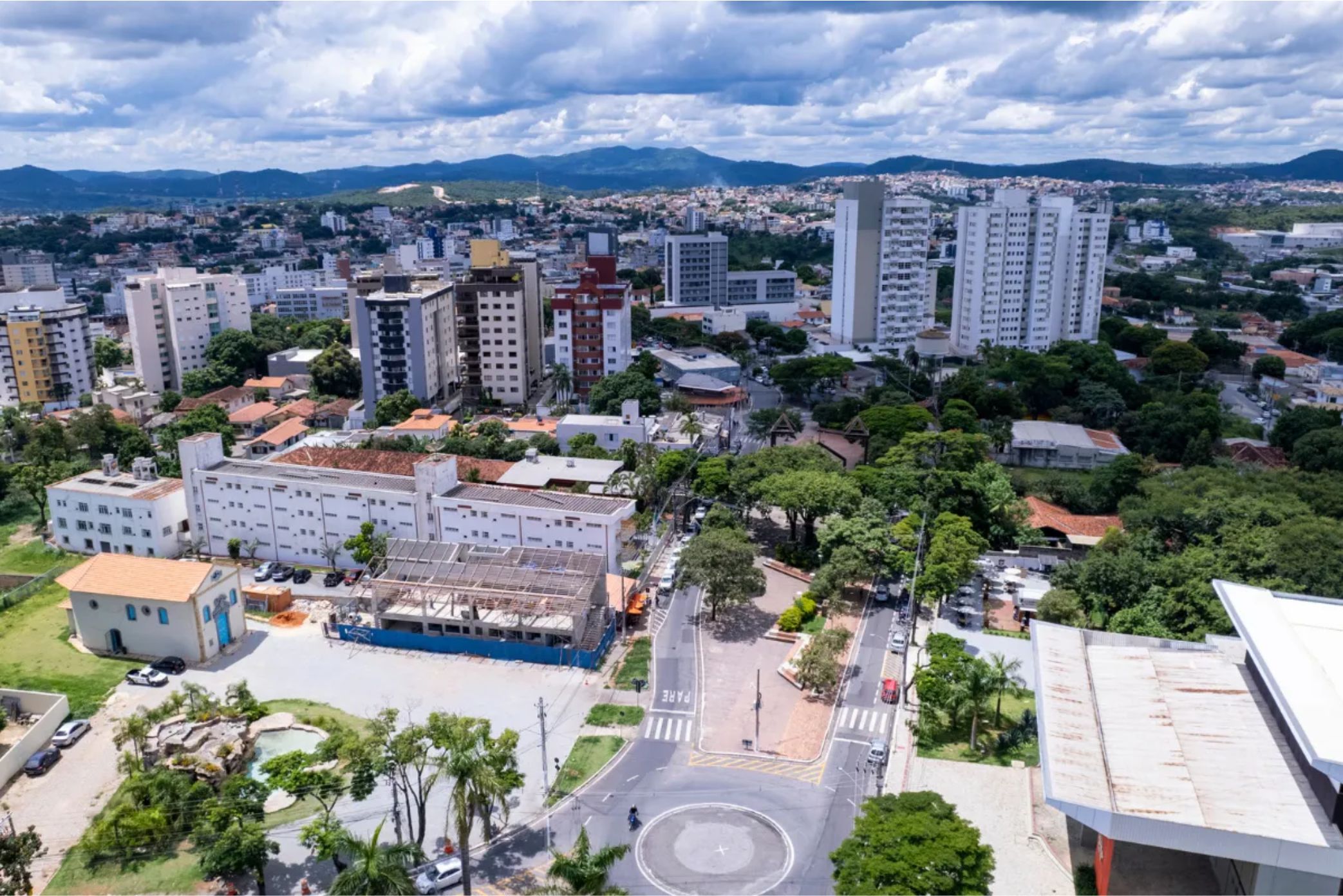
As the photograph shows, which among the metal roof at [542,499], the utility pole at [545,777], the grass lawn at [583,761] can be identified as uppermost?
the metal roof at [542,499]

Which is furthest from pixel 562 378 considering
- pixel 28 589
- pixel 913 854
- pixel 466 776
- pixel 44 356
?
pixel 913 854

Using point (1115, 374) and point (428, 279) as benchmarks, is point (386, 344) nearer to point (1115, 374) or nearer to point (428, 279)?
point (428, 279)

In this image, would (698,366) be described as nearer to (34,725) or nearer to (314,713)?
(314,713)

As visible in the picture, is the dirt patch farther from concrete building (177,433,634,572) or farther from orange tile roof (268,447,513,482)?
orange tile roof (268,447,513,482)

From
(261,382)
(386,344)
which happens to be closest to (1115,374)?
(386,344)

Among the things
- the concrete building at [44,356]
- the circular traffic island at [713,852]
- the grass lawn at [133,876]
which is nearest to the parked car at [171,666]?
the grass lawn at [133,876]

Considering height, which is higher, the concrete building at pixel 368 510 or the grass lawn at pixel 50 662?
the concrete building at pixel 368 510

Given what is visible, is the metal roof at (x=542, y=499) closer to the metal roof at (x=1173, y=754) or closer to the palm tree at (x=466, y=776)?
the palm tree at (x=466, y=776)
